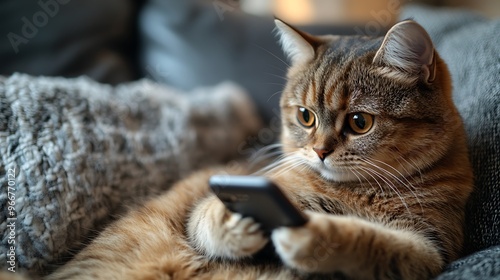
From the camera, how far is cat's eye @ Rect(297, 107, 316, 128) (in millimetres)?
1035

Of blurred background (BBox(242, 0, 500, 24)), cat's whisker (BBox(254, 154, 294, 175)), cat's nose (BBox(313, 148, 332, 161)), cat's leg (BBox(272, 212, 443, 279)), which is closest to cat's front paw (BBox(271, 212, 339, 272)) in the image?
cat's leg (BBox(272, 212, 443, 279))

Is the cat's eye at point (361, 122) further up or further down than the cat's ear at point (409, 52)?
further down

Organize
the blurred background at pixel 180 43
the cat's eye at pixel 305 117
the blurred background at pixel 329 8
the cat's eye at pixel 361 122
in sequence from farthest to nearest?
1. the blurred background at pixel 329 8
2. the blurred background at pixel 180 43
3. the cat's eye at pixel 305 117
4. the cat's eye at pixel 361 122

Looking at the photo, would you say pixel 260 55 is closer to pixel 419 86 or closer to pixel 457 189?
pixel 419 86

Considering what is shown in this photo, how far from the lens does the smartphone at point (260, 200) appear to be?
71 centimetres

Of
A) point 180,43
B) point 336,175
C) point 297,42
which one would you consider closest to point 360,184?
point 336,175

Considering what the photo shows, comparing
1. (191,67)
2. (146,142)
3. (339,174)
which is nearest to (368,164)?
(339,174)

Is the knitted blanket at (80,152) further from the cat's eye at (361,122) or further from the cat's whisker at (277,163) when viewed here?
the cat's eye at (361,122)

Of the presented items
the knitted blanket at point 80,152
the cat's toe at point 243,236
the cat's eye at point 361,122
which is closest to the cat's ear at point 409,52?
the cat's eye at point 361,122

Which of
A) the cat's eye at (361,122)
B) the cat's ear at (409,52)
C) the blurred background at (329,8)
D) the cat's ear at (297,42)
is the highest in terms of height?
the blurred background at (329,8)

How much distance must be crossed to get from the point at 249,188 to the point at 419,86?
488mm

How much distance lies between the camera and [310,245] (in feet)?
2.38

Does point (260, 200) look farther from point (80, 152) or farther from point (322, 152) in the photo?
point (80, 152)

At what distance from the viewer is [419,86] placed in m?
0.93
